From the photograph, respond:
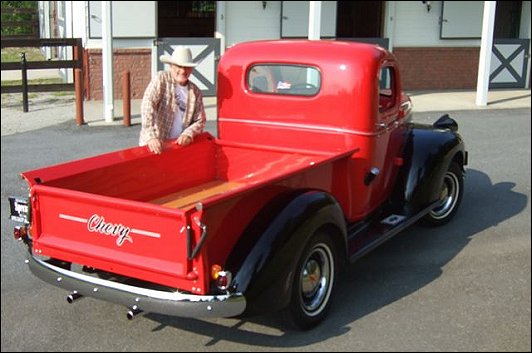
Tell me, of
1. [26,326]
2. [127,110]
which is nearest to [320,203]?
[26,326]

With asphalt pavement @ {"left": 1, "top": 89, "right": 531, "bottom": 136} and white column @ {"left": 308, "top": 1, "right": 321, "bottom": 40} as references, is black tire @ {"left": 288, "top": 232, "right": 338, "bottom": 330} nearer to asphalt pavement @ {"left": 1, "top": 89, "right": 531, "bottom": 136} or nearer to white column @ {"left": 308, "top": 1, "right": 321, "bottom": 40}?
asphalt pavement @ {"left": 1, "top": 89, "right": 531, "bottom": 136}

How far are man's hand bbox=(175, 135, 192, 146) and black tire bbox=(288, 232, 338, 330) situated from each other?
1.42m

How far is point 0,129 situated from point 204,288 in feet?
25.9

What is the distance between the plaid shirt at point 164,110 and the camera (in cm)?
518

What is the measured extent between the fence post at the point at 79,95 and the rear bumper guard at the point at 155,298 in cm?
754

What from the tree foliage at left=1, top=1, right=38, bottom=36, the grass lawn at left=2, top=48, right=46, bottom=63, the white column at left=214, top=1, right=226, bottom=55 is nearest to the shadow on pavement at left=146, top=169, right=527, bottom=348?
the tree foliage at left=1, top=1, right=38, bottom=36

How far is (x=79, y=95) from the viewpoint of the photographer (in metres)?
11.5

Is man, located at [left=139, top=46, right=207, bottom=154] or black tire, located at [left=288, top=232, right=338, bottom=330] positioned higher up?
man, located at [left=139, top=46, right=207, bottom=154]

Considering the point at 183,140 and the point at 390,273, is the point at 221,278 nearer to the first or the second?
the point at 183,140

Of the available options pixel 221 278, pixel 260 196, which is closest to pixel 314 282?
pixel 260 196

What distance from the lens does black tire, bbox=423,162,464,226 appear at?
251 inches

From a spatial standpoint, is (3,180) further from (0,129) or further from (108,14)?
(108,14)

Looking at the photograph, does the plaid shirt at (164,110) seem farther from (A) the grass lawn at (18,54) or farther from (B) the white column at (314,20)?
(B) the white column at (314,20)

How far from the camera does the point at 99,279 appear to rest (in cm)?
390
